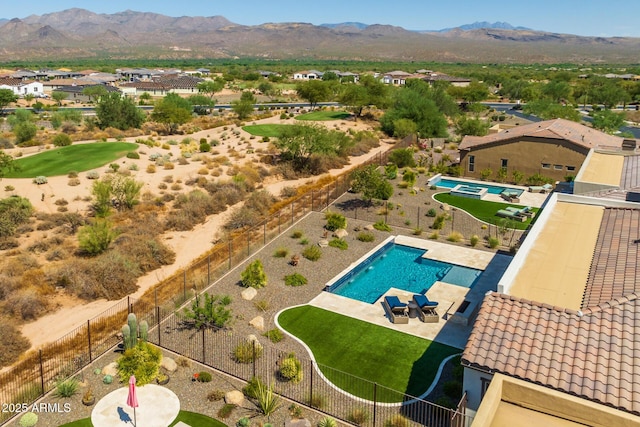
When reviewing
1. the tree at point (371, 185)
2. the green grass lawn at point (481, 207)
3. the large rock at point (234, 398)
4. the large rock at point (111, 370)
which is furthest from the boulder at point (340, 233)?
the large rock at point (111, 370)

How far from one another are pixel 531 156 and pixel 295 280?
28.9m

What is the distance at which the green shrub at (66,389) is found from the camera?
16.7 meters

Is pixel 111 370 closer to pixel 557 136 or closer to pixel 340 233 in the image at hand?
pixel 340 233

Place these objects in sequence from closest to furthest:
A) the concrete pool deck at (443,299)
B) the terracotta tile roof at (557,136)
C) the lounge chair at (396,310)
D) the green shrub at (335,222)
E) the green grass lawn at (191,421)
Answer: the green grass lawn at (191,421) < the concrete pool deck at (443,299) < the lounge chair at (396,310) < the green shrub at (335,222) < the terracotta tile roof at (557,136)

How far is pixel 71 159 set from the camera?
50.0m

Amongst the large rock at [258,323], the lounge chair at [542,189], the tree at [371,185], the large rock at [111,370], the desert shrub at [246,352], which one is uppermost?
the tree at [371,185]

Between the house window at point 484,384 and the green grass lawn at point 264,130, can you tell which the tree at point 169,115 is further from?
the house window at point 484,384

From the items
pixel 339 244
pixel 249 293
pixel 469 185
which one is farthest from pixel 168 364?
pixel 469 185

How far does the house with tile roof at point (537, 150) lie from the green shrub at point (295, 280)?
2750cm

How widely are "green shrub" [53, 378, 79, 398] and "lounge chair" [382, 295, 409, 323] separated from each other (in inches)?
489

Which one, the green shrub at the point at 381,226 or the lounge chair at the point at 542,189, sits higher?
the lounge chair at the point at 542,189

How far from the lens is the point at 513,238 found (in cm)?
3231

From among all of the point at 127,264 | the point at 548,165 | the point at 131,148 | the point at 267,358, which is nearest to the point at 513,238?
the point at 548,165

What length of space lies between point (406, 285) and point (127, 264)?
14.4 metres
